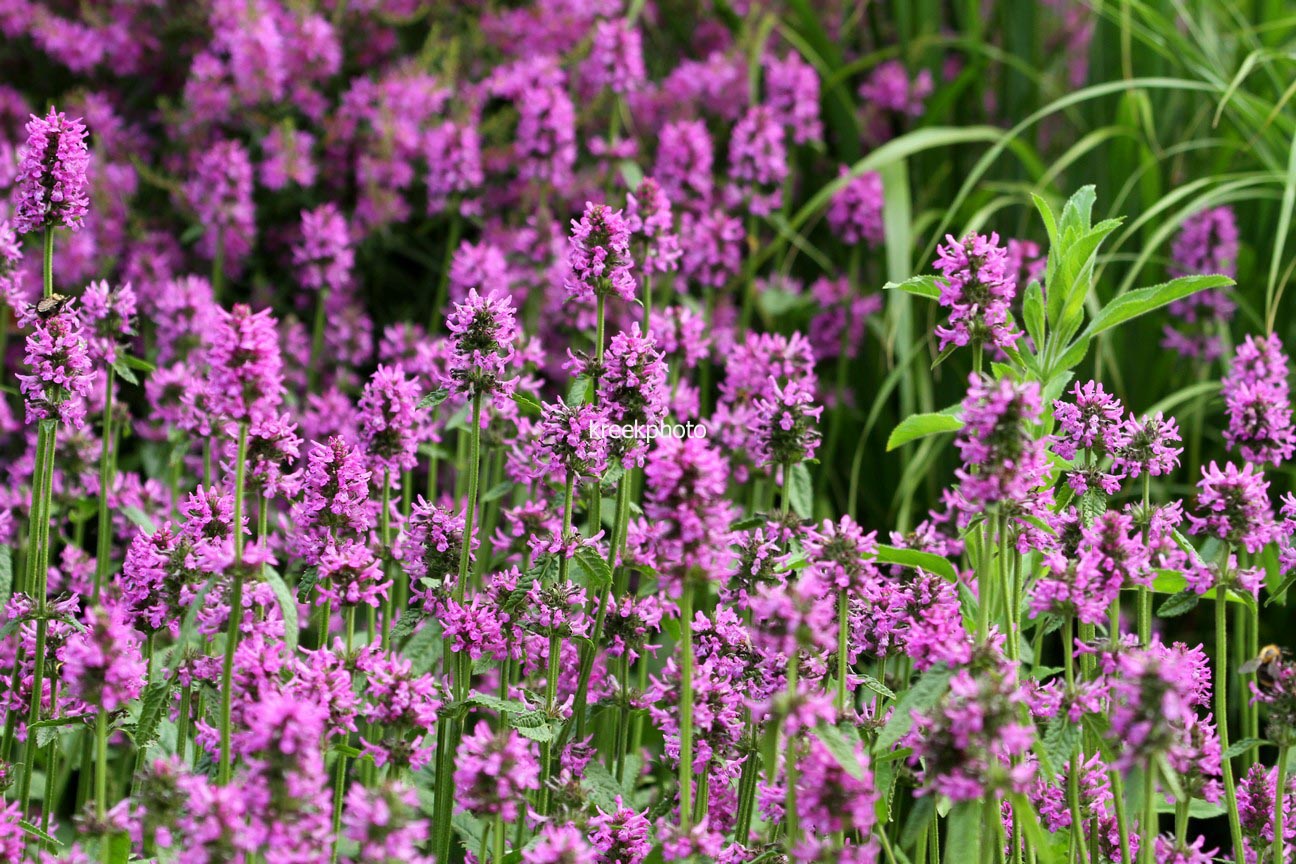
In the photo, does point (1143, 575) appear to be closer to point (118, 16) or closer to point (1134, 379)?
point (1134, 379)

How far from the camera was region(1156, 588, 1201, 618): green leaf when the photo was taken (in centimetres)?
228

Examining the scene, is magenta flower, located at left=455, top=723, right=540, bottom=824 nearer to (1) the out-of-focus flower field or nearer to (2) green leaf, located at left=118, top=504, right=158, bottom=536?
(1) the out-of-focus flower field

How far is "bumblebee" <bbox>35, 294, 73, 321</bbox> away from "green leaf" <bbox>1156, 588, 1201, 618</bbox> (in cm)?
201

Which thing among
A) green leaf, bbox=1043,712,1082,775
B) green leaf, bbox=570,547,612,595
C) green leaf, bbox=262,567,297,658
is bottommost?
green leaf, bbox=1043,712,1082,775

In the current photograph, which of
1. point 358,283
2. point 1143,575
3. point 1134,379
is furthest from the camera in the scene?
point 358,283

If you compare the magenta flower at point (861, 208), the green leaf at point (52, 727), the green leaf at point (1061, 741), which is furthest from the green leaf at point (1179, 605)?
the magenta flower at point (861, 208)

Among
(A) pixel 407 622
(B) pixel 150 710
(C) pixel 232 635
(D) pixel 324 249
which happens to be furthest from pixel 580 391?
(D) pixel 324 249

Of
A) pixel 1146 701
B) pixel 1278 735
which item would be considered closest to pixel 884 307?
pixel 1278 735

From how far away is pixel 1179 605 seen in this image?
2.30 m

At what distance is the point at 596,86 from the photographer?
17.3 ft

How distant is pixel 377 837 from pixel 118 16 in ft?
15.5

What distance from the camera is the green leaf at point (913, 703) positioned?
185 centimetres

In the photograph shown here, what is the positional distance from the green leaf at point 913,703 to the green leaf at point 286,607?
947 mm

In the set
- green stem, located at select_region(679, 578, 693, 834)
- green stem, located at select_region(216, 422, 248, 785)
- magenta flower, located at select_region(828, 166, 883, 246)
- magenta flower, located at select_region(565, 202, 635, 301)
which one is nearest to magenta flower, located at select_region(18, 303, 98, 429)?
green stem, located at select_region(216, 422, 248, 785)
